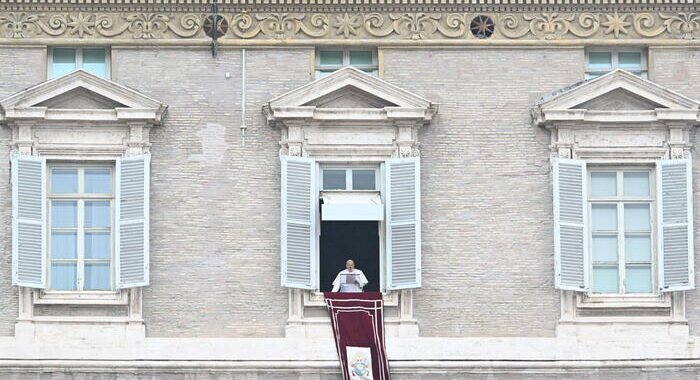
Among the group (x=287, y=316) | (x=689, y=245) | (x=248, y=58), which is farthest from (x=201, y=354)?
(x=689, y=245)

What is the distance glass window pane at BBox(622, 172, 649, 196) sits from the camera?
43656 mm

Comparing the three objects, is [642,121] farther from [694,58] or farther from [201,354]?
[201,354]

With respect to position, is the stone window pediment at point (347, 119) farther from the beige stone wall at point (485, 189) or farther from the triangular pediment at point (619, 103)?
the triangular pediment at point (619, 103)

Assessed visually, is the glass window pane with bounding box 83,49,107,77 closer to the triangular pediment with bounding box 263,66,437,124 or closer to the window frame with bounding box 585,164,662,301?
the triangular pediment with bounding box 263,66,437,124

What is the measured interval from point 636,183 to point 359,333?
501 cm

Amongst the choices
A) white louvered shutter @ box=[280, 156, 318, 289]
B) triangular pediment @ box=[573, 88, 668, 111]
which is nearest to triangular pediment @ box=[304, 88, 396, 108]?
white louvered shutter @ box=[280, 156, 318, 289]

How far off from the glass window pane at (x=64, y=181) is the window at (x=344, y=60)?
4203 millimetres

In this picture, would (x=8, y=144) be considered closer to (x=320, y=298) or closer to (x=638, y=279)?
(x=320, y=298)

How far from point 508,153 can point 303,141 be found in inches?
128

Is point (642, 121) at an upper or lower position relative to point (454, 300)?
upper

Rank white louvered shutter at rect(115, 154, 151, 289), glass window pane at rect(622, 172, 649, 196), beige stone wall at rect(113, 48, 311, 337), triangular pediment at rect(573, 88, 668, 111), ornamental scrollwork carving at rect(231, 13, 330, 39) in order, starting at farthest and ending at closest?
ornamental scrollwork carving at rect(231, 13, 330, 39), glass window pane at rect(622, 172, 649, 196), triangular pediment at rect(573, 88, 668, 111), beige stone wall at rect(113, 48, 311, 337), white louvered shutter at rect(115, 154, 151, 289)

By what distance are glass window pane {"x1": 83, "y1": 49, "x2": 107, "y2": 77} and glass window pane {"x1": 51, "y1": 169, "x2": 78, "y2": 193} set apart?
166 cm

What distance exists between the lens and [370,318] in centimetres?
4306

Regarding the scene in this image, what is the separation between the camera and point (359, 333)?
43.0 m
